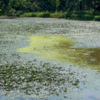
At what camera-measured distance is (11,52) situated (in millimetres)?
15773

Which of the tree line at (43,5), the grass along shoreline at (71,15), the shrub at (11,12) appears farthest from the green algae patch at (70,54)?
the shrub at (11,12)

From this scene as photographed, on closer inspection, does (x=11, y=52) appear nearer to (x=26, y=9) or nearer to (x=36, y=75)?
(x=36, y=75)

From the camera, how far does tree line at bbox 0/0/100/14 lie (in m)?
59.3

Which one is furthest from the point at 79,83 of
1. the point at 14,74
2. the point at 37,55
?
the point at 37,55

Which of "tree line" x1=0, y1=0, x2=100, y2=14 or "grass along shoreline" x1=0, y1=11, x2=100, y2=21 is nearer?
"grass along shoreline" x1=0, y1=11, x2=100, y2=21

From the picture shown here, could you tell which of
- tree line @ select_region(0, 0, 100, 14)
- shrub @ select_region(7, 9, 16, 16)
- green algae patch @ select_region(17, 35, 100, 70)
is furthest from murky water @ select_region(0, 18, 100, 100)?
tree line @ select_region(0, 0, 100, 14)

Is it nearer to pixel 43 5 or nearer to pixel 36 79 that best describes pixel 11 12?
pixel 43 5

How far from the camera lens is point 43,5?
217ft

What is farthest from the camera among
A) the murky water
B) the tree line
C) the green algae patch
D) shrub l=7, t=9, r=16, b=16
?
the tree line

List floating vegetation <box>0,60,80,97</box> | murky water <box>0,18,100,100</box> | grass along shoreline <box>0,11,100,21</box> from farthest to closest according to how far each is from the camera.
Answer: grass along shoreline <box>0,11,100,21</box> < floating vegetation <box>0,60,80,97</box> < murky water <box>0,18,100,100</box>

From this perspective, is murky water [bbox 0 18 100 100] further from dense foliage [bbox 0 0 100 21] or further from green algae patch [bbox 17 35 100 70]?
dense foliage [bbox 0 0 100 21]

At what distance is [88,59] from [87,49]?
313cm

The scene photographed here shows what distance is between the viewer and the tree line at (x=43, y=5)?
59.3m

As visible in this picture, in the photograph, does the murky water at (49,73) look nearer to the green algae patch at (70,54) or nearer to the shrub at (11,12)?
the green algae patch at (70,54)
